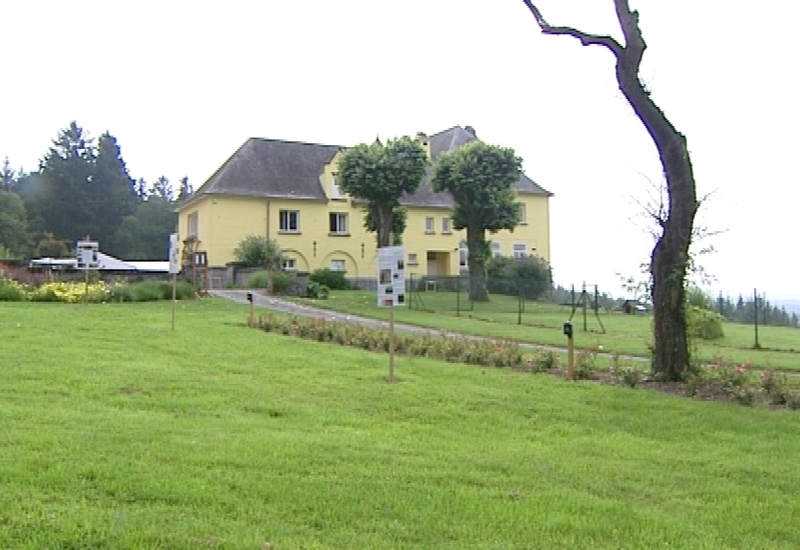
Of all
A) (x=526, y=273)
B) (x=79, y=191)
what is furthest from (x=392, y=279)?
(x=79, y=191)

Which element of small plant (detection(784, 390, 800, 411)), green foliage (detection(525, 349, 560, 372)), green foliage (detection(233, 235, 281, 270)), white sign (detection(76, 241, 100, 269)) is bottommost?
small plant (detection(784, 390, 800, 411))

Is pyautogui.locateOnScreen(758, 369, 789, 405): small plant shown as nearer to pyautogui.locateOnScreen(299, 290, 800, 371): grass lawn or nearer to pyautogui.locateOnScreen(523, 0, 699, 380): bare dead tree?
pyautogui.locateOnScreen(523, 0, 699, 380): bare dead tree

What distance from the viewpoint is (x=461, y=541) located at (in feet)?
16.5

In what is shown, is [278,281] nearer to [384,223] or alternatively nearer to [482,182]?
[384,223]

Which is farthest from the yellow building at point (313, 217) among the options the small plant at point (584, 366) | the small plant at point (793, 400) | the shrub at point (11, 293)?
the small plant at point (793, 400)

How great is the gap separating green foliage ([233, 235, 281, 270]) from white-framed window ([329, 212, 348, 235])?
5.77 meters

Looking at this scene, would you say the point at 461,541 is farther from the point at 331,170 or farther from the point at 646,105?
the point at 331,170

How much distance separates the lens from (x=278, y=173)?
2005 inches

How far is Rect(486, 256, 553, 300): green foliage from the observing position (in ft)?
143

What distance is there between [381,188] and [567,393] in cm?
3052

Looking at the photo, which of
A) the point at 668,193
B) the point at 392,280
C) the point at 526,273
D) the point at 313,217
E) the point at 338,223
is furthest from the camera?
the point at 338,223

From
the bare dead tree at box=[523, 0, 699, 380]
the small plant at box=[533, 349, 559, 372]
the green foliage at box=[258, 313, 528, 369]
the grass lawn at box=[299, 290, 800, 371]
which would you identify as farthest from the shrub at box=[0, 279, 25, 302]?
the bare dead tree at box=[523, 0, 699, 380]

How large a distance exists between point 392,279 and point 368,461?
221 inches

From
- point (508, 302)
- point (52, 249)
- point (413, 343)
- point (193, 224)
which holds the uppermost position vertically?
point (193, 224)
